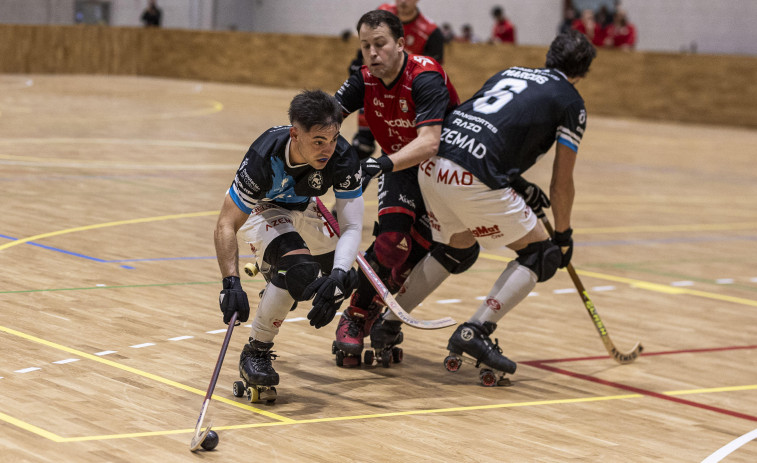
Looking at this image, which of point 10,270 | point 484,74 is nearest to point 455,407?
point 10,270

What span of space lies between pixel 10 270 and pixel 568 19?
76.8 feet

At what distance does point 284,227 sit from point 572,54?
1.94 m

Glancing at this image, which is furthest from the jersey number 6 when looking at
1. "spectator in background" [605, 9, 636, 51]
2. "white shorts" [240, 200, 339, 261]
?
"spectator in background" [605, 9, 636, 51]

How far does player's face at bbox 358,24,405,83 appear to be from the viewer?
19.4ft

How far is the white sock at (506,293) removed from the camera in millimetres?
5918

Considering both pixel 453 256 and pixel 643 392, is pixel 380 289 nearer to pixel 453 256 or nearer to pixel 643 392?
pixel 453 256

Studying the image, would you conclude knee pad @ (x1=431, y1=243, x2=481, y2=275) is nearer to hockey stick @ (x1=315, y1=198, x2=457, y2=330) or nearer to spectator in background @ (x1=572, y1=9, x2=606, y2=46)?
hockey stick @ (x1=315, y1=198, x2=457, y2=330)

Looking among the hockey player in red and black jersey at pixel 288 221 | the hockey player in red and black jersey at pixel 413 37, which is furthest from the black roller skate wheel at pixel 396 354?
the hockey player in red and black jersey at pixel 413 37

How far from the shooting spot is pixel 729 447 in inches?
196

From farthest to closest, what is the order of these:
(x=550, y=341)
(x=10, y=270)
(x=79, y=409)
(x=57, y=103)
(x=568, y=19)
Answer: (x=568, y=19) → (x=57, y=103) → (x=10, y=270) → (x=550, y=341) → (x=79, y=409)

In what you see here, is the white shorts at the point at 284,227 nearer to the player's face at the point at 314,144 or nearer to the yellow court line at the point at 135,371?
the player's face at the point at 314,144

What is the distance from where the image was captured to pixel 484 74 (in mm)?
26812

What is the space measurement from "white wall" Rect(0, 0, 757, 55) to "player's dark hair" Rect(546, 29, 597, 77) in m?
23.1

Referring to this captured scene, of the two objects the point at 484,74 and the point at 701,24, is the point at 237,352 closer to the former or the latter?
the point at 484,74
